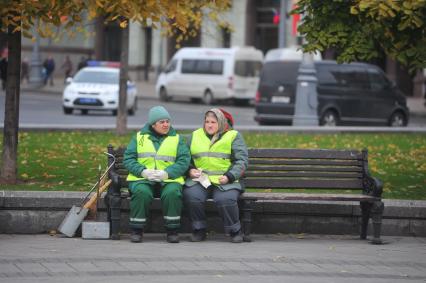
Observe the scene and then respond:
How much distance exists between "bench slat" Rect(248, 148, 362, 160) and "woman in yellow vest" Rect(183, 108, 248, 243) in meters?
0.42

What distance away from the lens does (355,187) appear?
12273 millimetres

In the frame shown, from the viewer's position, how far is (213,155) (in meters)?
11.8

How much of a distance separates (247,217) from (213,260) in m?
1.42

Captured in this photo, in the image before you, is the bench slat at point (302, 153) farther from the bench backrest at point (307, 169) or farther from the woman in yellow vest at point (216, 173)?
the woman in yellow vest at point (216, 173)

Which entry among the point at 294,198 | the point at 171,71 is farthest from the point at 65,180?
the point at 171,71

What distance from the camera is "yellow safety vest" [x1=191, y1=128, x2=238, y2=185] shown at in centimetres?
1178

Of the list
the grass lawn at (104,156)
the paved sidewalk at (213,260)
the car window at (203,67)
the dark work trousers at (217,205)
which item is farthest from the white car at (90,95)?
the dark work trousers at (217,205)

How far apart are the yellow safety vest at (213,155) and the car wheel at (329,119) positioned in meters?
18.8

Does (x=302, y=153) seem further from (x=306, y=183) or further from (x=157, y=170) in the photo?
(x=157, y=170)

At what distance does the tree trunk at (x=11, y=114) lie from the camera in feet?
44.1

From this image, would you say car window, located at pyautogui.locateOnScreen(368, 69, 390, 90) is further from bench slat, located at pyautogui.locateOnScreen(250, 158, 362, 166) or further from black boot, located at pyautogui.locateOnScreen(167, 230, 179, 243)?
black boot, located at pyautogui.locateOnScreen(167, 230, 179, 243)

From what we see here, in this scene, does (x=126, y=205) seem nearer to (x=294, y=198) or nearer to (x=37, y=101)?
(x=294, y=198)

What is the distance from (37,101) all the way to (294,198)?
111ft

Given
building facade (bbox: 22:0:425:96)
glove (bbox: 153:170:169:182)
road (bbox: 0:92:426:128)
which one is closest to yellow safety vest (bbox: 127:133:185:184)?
glove (bbox: 153:170:169:182)
